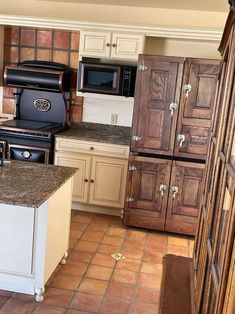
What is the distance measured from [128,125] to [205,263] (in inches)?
128

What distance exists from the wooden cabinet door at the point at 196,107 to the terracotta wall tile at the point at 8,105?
7.50 ft

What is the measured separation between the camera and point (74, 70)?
4477 millimetres

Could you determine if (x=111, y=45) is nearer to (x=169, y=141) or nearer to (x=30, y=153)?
(x=169, y=141)

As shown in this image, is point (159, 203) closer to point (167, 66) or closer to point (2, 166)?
point (167, 66)

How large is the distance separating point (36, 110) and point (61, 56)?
2.47ft

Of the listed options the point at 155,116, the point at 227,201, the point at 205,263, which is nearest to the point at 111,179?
the point at 155,116

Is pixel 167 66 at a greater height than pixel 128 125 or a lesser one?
greater

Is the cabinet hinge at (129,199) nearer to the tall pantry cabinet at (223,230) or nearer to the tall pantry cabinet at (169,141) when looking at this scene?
the tall pantry cabinet at (169,141)

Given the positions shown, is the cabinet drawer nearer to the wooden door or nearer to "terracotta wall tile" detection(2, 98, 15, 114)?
the wooden door

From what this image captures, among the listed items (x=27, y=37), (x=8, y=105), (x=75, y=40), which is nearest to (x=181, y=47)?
(x=75, y=40)

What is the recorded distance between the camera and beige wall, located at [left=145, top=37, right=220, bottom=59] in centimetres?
420

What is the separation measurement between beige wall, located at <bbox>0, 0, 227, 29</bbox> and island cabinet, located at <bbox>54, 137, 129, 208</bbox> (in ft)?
4.83

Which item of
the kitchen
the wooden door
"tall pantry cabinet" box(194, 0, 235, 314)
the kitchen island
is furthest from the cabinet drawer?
"tall pantry cabinet" box(194, 0, 235, 314)

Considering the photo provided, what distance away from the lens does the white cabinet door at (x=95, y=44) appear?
13.1 feet
